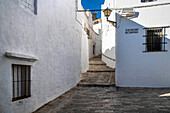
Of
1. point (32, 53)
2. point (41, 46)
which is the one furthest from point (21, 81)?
point (41, 46)

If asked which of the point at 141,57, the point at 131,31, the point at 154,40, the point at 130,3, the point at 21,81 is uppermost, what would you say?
the point at 130,3

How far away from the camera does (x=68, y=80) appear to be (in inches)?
312

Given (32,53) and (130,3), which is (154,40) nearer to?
(130,3)

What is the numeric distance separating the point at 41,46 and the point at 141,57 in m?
5.26

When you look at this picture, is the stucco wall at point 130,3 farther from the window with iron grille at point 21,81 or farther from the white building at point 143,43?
the window with iron grille at point 21,81

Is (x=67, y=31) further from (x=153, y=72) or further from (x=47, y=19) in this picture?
(x=153, y=72)

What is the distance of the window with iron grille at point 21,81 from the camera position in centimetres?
393

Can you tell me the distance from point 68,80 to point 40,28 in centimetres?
366

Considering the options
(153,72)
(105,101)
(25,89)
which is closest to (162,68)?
(153,72)

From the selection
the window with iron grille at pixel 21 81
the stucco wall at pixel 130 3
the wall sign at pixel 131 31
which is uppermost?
the stucco wall at pixel 130 3

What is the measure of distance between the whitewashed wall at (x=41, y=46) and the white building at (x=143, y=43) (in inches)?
109

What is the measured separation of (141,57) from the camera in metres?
7.95

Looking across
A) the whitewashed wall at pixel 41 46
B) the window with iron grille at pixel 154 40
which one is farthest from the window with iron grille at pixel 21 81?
the window with iron grille at pixel 154 40

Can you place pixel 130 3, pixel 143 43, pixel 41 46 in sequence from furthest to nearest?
pixel 130 3 → pixel 143 43 → pixel 41 46
